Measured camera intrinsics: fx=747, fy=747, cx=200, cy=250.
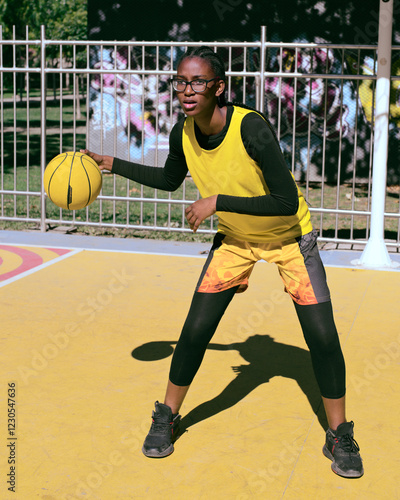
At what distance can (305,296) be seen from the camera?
372 cm

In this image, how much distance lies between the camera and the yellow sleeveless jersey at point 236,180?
3.61 meters

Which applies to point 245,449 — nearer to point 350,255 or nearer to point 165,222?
point 350,255

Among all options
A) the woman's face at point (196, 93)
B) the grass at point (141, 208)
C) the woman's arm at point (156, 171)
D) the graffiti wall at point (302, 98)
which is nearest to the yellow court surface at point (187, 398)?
the woman's arm at point (156, 171)

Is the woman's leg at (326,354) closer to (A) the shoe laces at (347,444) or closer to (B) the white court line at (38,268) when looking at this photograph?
(A) the shoe laces at (347,444)

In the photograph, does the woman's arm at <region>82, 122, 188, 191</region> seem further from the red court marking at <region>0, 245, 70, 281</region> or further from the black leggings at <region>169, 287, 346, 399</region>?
the red court marking at <region>0, 245, 70, 281</region>

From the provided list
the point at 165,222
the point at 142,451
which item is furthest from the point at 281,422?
the point at 165,222

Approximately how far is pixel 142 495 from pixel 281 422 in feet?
3.64

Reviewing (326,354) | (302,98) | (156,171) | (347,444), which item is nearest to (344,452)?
(347,444)

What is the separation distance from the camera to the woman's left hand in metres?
3.45

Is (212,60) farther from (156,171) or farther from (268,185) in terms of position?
(156,171)

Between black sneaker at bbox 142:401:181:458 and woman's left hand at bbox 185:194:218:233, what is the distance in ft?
3.43

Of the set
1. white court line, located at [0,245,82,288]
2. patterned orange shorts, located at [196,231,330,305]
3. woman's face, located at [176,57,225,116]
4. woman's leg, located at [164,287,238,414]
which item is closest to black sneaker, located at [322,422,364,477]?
patterned orange shorts, located at [196,231,330,305]

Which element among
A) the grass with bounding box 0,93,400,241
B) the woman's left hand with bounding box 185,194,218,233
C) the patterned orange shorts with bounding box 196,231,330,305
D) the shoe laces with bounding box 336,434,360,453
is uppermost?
the woman's left hand with bounding box 185,194,218,233

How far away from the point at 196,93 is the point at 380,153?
5.18 meters
